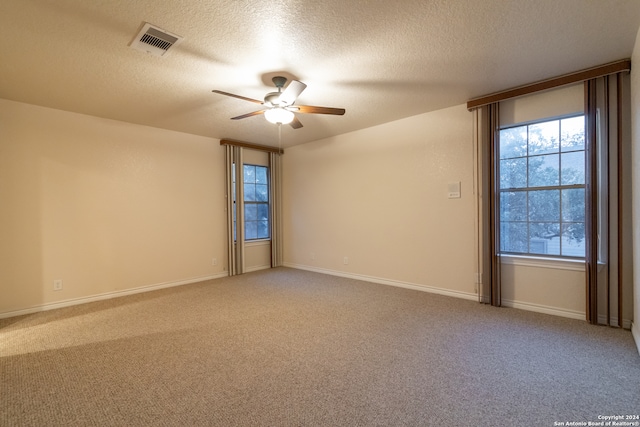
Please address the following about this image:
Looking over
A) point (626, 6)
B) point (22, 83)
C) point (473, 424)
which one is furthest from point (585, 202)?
point (22, 83)

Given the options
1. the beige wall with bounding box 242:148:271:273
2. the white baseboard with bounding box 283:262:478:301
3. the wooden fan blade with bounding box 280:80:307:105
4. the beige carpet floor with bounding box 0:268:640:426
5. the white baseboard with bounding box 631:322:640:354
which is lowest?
the beige carpet floor with bounding box 0:268:640:426

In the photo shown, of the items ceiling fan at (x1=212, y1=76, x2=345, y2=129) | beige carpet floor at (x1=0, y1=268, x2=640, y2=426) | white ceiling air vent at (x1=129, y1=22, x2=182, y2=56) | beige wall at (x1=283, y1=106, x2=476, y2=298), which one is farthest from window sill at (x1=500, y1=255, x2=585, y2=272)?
white ceiling air vent at (x1=129, y1=22, x2=182, y2=56)

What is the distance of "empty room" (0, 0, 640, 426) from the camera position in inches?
77.0

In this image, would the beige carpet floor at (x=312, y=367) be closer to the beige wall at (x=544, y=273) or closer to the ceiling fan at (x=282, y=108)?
the beige wall at (x=544, y=273)

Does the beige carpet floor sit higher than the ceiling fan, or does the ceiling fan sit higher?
the ceiling fan

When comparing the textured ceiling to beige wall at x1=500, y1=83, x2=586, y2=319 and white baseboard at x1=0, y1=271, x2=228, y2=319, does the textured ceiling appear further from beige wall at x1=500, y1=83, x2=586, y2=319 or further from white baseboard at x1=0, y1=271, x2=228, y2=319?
white baseboard at x1=0, y1=271, x2=228, y2=319

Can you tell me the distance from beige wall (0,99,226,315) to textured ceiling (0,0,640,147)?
0.49 m

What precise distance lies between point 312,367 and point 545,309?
2820mm

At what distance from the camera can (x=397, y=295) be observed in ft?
13.2

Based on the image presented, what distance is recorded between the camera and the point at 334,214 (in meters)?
5.38

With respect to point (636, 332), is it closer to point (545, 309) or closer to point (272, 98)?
point (545, 309)

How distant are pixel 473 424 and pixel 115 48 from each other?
3.70 metres

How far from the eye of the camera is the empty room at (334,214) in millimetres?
1957

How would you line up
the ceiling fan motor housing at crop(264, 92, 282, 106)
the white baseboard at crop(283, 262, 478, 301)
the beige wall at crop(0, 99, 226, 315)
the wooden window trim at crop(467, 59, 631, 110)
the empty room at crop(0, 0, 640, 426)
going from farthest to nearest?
the white baseboard at crop(283, 262, 478, 301)
the beige wall at crop(0, 99, 226, 315)
the ceiling fan motor housing at crop(264, 92, 282, 106)
the wooden window trim at crop(467, 59, 631, 110)
the empty room at crop(0, 0, 640, 426)
